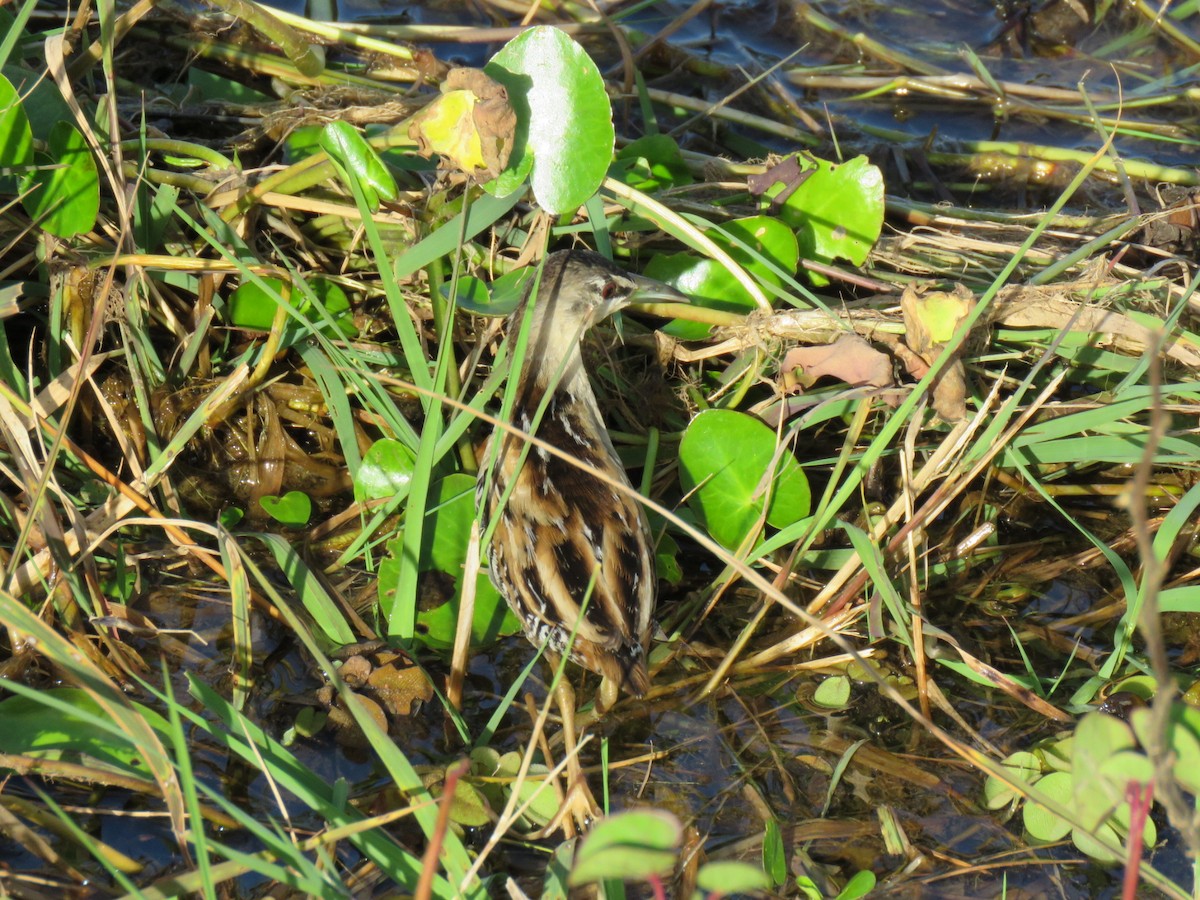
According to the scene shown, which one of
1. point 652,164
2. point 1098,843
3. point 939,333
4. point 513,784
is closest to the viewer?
point 1098,843

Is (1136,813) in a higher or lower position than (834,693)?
higher

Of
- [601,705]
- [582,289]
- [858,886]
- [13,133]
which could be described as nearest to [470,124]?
[582,289]

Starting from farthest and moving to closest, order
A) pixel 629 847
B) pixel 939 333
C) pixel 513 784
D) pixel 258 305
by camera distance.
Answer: pixel 258 305
pixel 939 333
pixel 513 784
pixel 629 847

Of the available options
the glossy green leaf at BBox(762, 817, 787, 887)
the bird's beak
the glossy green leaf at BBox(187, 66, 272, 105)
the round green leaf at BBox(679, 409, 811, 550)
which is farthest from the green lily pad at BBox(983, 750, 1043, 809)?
the glossy green leaf at BBox(187, 66, 272, 105)

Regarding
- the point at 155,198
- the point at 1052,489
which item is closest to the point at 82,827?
the point at 155,198

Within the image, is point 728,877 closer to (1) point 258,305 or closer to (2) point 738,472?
(2) point 738,472

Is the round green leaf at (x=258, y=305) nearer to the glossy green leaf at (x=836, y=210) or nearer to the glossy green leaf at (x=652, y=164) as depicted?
the glossy green leaf at (x=652, y=164)

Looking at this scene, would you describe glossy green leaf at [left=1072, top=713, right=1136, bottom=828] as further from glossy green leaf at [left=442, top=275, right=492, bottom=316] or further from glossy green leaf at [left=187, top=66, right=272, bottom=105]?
glossy green leaf at [left=187, top=66, right=272, bottom=105]
